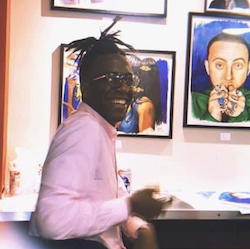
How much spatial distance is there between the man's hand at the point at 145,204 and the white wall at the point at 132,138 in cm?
142

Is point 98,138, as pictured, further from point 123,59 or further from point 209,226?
point 209,226

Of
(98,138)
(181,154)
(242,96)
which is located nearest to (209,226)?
(181,154)

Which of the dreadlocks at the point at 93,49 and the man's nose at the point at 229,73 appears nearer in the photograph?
the dreadlocks at the point at 93,49

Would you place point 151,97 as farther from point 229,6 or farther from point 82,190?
point 82,190

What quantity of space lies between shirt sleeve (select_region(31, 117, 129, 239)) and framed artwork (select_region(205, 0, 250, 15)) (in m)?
1.71

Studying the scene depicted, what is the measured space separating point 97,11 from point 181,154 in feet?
3.09

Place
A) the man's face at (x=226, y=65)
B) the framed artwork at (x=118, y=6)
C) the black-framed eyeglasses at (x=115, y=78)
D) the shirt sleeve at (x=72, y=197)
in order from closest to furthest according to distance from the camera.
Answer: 1. the shirt sleeve at (x=72, y=197)
2. the black-framed eyeglasses at (x=115, y=78)
3. the framed artwork at (x=118, y=6)
4. the man's face at (x=226, y=65)

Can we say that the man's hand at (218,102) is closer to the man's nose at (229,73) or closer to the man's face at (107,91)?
the man's nose at (229,73)

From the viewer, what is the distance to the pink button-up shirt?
0.79m

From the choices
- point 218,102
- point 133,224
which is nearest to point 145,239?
point 133,224

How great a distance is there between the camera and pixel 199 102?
2363 millimetres

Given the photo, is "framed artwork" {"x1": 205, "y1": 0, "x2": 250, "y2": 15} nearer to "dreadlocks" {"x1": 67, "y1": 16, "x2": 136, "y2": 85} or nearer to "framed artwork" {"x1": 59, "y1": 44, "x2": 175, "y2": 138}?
"framed artwork" {"x1": 59, "y1": 44, "x2": 175, "y2": 138}

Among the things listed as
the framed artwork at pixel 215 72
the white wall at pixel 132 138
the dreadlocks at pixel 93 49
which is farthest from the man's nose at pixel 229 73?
the dreadlocks at pixel 93 49

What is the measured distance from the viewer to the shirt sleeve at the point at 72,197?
79 centimetres
